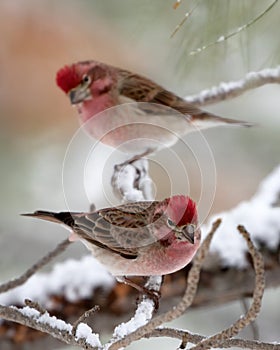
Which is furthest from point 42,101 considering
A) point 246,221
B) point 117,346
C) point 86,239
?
point 117,346

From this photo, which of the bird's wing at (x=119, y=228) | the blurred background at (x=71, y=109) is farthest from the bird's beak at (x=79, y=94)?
the bird's wing at (x=119, y=228)

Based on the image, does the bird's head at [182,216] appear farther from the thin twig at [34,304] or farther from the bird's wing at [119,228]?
the thin twig at [34,304]

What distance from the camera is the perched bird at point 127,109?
8.44 feet

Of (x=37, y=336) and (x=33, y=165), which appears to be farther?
(x=33, y=165)

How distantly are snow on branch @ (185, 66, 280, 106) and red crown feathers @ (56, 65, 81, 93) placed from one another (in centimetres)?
49

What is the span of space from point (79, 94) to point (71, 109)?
1829 millimetres

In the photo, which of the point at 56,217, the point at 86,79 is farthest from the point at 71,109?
the point at 56,217

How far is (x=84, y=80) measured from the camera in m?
2.64

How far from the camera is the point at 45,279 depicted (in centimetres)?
272

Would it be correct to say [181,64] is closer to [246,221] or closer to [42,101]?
[246,221]

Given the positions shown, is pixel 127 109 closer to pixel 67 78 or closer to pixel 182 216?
pixel 67 78

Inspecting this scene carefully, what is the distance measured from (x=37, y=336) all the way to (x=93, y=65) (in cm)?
94

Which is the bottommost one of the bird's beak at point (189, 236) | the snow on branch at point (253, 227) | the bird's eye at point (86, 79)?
the bird's beak at point (189, 236)

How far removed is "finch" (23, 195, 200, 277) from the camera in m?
1.57
